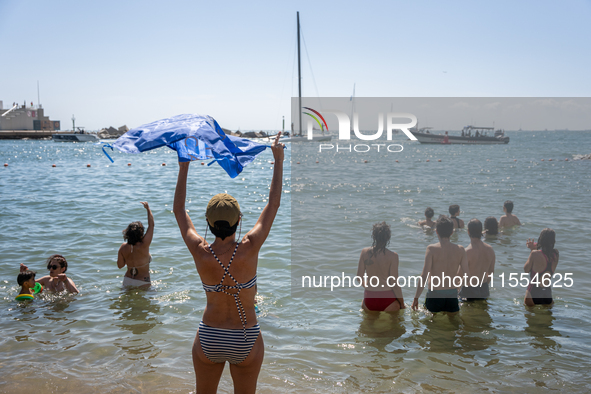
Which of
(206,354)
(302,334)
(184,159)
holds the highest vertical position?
(184,159)

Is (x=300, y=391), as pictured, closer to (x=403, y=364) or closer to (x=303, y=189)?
(x=403, y=364)

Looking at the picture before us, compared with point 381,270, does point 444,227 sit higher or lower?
higher

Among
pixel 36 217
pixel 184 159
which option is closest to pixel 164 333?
pixel 184 159

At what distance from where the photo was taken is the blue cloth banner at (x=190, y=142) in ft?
9.77

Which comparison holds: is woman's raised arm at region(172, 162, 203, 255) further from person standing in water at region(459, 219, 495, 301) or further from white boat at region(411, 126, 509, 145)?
white boat at region(411, 126, 509, 145)

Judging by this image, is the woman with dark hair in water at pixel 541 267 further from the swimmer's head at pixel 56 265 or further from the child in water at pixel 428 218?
the swimmer's head at pixel 56 265

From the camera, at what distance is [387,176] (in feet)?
86.9

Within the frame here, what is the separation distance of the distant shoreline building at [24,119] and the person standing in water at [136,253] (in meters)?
96.7

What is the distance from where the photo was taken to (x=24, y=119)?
89500 mm

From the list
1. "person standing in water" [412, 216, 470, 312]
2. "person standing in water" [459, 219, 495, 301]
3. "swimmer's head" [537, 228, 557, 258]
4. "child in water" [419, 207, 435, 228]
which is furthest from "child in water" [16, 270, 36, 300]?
"child in water" [419, 207, 435, 228]

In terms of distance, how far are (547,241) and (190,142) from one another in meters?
5.68

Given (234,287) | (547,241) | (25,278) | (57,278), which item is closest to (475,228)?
(547,241)

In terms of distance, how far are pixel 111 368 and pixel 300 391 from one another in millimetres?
2185

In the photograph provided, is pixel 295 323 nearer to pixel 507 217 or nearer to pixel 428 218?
pixel 428 218
